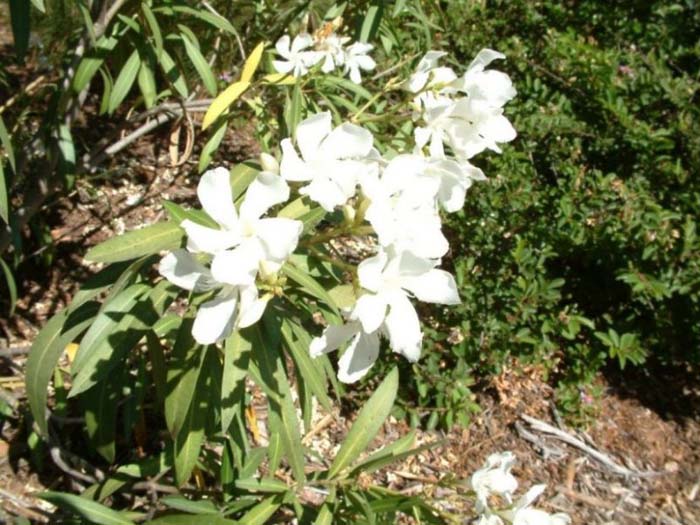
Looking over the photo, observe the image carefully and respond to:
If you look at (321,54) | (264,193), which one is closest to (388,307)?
(264,193)

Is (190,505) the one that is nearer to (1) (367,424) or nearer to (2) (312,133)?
(1) (367,424)

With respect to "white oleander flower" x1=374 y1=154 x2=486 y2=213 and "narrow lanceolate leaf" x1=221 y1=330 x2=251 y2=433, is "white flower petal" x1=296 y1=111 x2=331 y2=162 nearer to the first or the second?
"white oleander flower" x1=374 y1=154 x2=486 y2=213

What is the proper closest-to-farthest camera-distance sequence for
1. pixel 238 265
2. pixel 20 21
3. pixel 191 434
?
pixel 238 265, pixel 20 21, pixel 191 434

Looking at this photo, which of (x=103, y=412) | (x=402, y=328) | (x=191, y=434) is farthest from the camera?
(x=103, y=412)

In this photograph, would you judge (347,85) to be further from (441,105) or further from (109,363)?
(109,363)

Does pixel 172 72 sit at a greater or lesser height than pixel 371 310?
greater

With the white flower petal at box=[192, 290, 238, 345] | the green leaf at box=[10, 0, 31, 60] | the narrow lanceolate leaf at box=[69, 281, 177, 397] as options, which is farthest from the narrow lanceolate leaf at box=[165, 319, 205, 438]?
the green leaf at box=[10, 0, 31, 60]

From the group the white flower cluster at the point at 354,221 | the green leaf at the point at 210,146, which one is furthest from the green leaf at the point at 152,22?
the white flower cluster at the point at 354,221
